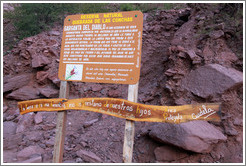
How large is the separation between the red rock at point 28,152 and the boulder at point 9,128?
1.26 meters

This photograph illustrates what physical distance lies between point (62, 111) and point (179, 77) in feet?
10.9

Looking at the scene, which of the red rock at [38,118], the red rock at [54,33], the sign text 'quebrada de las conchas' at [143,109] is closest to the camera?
the sign text 'quebrada de las conchas' at [143,109]

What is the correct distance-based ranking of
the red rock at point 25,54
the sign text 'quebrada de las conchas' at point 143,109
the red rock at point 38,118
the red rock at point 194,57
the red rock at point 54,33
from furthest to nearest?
1. the red rock at point 54,33
2. the red rock at point 25,54
3. the red rock at point 38,118
4. the red rock at point 194,57
5. the sign text 'quebrada de las conchas' at point 143,109

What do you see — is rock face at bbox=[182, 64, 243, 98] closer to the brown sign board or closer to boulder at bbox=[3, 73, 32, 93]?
the brown sign board

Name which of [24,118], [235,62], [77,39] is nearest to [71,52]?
[77,39]

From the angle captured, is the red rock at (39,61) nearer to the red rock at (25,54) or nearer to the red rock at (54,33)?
the red rock at (25,54)

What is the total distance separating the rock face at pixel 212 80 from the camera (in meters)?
4.41

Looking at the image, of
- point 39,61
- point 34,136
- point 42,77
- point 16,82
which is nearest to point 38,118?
point 34,136

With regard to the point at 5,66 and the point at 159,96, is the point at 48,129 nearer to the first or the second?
the point at 159,96

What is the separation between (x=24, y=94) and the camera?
22.7ft

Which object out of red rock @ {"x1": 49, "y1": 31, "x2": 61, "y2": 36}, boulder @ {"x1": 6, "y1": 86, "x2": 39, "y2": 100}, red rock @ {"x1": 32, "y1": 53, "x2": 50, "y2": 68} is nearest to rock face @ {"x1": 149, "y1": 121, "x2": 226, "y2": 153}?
boulder @ {"x1": 6, "y1": 86, "x2": 39, "y2": 100}

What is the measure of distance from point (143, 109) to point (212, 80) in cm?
242

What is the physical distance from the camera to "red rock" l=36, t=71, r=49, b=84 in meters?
7.16

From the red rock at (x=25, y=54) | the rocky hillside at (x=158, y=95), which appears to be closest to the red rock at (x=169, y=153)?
the rocky hillside at (x=158, y=95)
